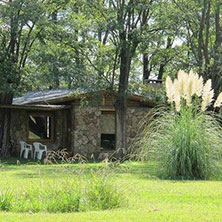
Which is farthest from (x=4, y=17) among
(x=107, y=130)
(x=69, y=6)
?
(x=107, y=130)

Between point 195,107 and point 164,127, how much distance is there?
768 millimetres

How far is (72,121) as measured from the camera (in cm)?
2184

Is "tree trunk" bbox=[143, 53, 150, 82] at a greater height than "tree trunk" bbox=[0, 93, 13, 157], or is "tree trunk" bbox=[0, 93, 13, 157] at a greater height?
"tree trunk" bbox=[143, 53, 150, 82]

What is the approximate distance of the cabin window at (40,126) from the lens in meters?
22.7

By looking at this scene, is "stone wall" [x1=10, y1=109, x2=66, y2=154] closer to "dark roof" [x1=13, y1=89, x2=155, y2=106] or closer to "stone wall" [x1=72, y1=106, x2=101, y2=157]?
"dark roof" [x1=13, y1=89, x2=155, y2=106]

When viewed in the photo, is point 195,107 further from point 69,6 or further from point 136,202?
point 69,6

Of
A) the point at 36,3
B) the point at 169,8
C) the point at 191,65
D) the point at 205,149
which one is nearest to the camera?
the point at 205,149

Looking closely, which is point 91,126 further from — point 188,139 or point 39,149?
point 188,139

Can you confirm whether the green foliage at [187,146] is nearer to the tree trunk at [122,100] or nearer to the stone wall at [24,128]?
the tree trunk at [122,100]

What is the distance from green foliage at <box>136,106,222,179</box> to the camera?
10438 millimetres

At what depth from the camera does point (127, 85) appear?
19594 millimetres

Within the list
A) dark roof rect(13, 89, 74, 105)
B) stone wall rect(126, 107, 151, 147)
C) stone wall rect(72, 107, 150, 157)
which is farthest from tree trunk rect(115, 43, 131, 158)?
stone wall rect(126, 107, 151, 147)

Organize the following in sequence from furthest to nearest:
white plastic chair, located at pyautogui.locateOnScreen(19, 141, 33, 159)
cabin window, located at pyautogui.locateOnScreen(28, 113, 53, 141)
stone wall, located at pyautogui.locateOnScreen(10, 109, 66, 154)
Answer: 1. cabin window, located at pyautogui.locateOnScreen(28, 113, 53, 141)
2. stone wall, located at pyautogui.locateOnScreen(10, 109, 66, 154)
3. white plastic chair, located at pyautogui.locateOnScreen(19, 141, 33, 159)

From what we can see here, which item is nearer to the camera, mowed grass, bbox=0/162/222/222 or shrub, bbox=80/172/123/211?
mowed grass, bbox=0/162/222/222
